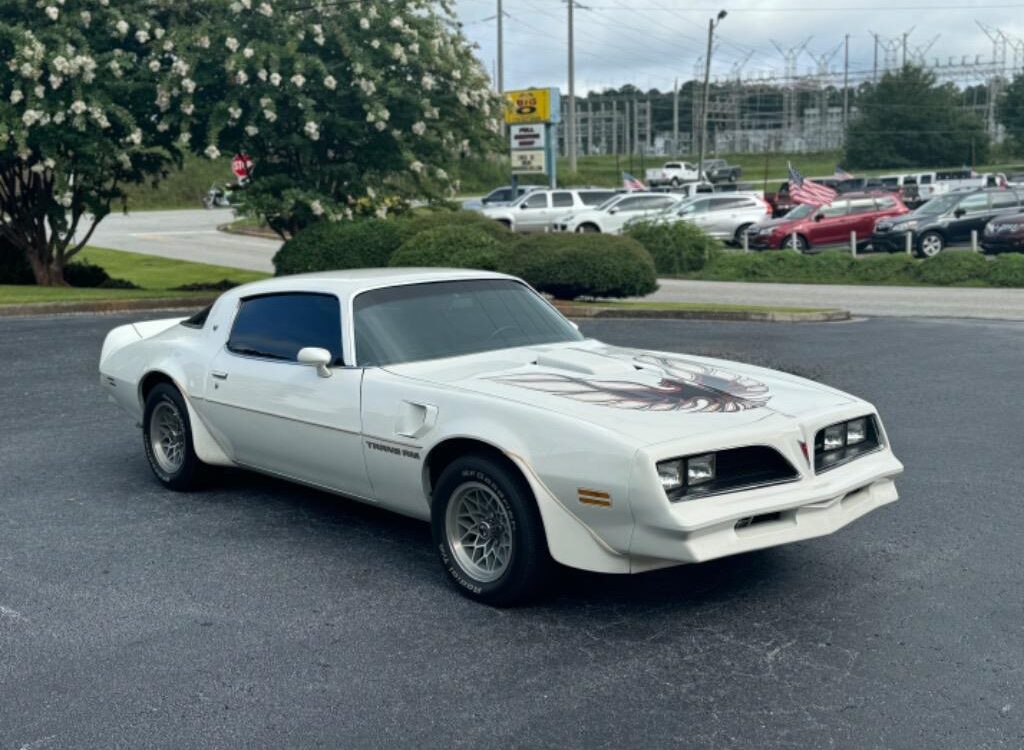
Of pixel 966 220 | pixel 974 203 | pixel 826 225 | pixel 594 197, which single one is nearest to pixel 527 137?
pixel 826 225

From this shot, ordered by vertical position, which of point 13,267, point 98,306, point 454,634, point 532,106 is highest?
point 532,106

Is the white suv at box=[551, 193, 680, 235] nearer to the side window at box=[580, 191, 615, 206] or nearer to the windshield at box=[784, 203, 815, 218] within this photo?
the side window at box=[580, 191, 615, 206]

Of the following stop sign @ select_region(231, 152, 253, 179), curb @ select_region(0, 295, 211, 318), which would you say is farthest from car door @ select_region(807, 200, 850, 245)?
curb @ select_region(0, 295, 211, 318)

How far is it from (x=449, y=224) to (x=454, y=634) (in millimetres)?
17110

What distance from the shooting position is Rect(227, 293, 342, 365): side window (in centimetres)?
667

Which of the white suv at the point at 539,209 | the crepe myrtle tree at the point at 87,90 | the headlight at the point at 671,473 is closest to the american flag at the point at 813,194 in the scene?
the white suv at the point at 539,209

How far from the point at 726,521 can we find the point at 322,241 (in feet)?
60.5

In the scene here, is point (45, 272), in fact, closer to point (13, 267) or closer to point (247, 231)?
point (13, 267)

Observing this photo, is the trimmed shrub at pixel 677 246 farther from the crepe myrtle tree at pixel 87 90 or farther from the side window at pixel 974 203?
the crepe myrtle tree at pixel 87 90

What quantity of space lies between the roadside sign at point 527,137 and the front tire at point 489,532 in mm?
29200

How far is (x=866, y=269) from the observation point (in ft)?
92.0

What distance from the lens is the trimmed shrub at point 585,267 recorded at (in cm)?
1973

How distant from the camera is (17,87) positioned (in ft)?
69.3

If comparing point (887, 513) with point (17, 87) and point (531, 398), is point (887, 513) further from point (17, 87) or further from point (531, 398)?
point (17, 87)
